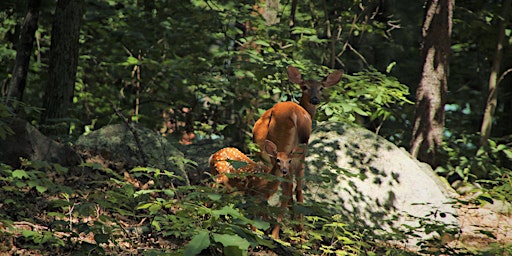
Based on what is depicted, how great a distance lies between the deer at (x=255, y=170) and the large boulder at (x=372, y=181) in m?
1.78

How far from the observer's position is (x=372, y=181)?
888cm

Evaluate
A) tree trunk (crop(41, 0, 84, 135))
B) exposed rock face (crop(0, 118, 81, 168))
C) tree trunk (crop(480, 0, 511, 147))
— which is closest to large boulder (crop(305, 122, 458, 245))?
exposed rock face (crop(0, 118, 81, 168))

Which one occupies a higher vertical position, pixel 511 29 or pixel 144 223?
pixel 511 29

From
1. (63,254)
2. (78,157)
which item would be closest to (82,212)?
(63,254)

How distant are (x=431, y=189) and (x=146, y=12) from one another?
24.0 feet

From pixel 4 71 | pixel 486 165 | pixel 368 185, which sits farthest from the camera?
pixel 4 71

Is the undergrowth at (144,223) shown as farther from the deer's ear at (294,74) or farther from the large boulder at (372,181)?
the deer's ear at (294,74)

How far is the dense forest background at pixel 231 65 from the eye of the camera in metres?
9.45

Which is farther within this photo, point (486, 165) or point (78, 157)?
point (486, 165)

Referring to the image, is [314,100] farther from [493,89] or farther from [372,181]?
[493,89]

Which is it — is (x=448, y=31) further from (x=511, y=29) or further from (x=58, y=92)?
(x=58, y=92)

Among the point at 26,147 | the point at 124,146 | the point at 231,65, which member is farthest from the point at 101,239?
the point at 231,65

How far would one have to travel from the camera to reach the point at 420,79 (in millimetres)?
11008

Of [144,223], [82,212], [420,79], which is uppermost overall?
[420,79]
